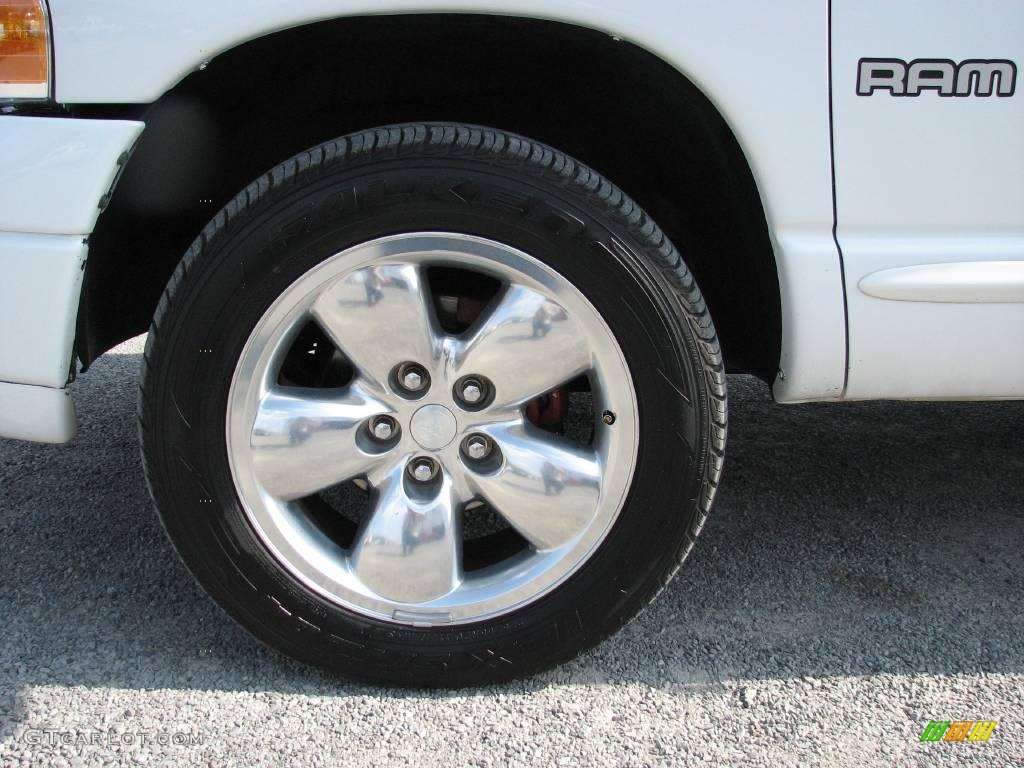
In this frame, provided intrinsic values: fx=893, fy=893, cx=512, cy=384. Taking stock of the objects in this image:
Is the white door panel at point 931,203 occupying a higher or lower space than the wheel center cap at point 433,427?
higher

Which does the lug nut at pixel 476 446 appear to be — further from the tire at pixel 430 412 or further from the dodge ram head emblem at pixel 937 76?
the dodge ram head emblem at pixel 937 76

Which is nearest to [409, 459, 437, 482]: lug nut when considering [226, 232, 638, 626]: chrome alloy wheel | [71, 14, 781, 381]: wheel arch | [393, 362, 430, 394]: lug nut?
[226, 232, 638, 626]: chrome alloy wheel

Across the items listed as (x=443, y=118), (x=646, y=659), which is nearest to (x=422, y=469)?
(x=646, y=659)

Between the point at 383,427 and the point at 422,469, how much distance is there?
0.11m

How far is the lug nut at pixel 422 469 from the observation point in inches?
65.1

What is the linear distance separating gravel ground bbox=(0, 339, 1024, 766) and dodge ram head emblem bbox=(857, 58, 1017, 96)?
1.08 m

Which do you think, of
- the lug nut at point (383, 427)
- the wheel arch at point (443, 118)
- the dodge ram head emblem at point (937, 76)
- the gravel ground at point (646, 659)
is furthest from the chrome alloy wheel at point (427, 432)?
the dodge ram head emblem at point (937, 76)

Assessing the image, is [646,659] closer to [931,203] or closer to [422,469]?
[422,469]

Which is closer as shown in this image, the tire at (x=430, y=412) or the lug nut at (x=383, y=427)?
the tire at (x=430, y=412)

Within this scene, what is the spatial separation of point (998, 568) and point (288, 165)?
1820 mm

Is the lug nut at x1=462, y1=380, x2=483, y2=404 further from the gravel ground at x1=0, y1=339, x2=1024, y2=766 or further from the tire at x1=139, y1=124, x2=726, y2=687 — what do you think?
the gravel ground at x1=0, y1=339, x2=1024, y2=766

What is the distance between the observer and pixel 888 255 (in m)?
1.56

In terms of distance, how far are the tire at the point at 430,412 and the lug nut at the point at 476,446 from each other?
0.02 meters

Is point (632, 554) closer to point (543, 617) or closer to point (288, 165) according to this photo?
point (543, 617)
